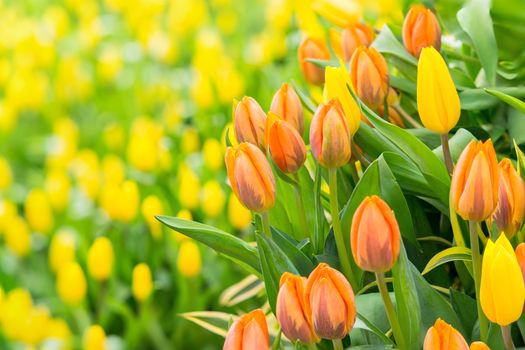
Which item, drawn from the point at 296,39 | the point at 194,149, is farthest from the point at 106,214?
the point at 296,39

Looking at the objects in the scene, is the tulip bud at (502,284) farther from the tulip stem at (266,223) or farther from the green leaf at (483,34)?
the green leaf at (483,34)

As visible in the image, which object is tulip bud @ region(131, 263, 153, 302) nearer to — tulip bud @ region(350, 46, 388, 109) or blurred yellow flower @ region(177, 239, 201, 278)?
blurred yellow flower @ region(177, 239, 201, 278)

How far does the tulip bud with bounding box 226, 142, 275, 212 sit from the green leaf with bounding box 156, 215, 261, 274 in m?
0.04

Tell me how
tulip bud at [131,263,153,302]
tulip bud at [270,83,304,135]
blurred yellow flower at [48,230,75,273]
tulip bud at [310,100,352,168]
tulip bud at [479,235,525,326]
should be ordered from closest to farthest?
tulip bud at [479,235,525,326] < tulip bud at [310,100,352,168] < tulip bud at [270,83,304,135] < tulip bud at [131,263,153,302] < blurred yellow flower at [48,230,75,273]

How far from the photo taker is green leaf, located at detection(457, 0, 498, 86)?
40.5 inches

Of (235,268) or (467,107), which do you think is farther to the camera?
(235,268)

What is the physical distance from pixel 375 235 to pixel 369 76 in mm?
251

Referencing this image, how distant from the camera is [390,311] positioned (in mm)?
797

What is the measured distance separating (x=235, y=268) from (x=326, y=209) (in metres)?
1.26

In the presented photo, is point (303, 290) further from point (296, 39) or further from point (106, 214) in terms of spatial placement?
point (296, 39)

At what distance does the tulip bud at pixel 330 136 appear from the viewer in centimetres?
83

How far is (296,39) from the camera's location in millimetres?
Answer: 2926

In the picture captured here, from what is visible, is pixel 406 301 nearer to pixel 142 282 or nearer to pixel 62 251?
pixel 142 282

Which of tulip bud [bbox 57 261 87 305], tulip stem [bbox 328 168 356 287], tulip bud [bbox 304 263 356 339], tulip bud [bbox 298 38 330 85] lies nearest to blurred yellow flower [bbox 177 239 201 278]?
tulip bud [bbox 57 261 87 305]
